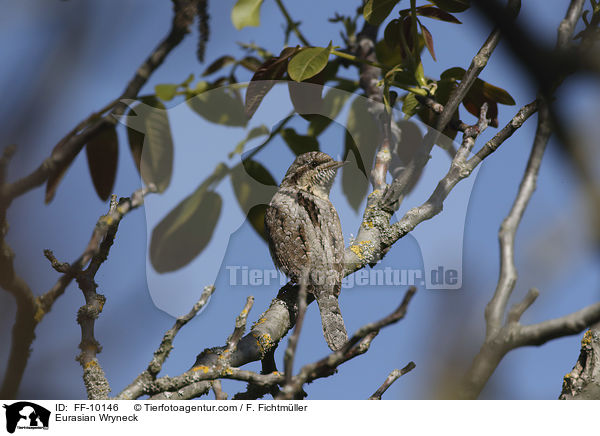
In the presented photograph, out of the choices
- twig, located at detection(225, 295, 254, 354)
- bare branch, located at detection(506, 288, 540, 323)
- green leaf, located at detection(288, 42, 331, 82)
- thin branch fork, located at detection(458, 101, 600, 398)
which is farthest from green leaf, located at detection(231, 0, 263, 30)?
bare branch, located at detection(506, 288, 540, 323)

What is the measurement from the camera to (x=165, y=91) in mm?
1547

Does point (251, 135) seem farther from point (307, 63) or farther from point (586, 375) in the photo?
point (586, 375)

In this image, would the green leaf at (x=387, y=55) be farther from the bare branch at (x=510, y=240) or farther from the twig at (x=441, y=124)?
the bare branch at (x=510, y=240)

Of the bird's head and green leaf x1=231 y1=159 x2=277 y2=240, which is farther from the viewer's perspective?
the bird's head

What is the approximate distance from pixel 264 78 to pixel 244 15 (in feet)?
0.75

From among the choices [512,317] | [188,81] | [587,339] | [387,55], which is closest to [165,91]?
[188,81]

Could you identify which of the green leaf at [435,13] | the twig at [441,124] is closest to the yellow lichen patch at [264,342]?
the twig at [441,124]

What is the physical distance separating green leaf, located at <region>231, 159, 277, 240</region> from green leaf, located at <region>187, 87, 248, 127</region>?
5.9 inches

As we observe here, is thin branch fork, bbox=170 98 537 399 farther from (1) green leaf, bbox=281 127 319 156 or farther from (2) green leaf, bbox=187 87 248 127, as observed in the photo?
(2) green leaf, bbox=187 87 248 127

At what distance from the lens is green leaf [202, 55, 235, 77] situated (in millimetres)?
1749

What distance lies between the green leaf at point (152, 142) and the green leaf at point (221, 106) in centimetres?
12

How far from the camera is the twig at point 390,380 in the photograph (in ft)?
4.64

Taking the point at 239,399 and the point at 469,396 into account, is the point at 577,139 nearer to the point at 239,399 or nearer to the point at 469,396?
the point at 469,396

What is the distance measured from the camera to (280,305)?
1942 millimetres
